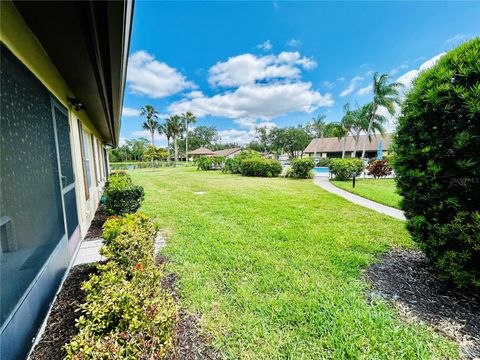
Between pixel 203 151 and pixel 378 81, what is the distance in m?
41.8

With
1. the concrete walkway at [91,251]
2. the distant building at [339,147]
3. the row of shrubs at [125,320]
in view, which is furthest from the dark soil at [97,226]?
the distant building at [339,147]

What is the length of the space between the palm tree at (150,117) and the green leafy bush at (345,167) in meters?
35.5

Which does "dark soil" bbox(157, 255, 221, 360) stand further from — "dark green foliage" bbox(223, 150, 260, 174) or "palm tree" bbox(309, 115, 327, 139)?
"palm tree" bbox(309, 115, 327, 139)

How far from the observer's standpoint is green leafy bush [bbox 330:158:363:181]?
45.4ft

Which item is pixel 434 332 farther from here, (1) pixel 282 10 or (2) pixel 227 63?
(2) pixel 227 63

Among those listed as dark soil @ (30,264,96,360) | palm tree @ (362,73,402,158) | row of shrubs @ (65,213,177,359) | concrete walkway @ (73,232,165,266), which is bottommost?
concrete walkway @ (73,232,165,266)

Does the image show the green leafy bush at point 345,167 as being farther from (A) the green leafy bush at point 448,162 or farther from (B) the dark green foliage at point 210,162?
(B) the dark green foliage at point 210,162

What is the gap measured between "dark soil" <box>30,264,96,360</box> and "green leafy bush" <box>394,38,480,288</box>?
4.14 m

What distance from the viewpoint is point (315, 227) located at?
5.02 m

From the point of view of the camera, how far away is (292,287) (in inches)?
107

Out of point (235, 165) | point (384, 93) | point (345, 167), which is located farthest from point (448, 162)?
point (384, 93)

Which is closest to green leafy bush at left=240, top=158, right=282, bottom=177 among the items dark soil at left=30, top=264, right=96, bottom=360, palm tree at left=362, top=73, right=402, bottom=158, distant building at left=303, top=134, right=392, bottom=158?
dark soil at left=30, top=264, right=96, bottom=360

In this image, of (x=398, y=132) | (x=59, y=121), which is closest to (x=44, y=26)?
(x=59, y=121)

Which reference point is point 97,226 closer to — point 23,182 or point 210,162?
point 23,182
